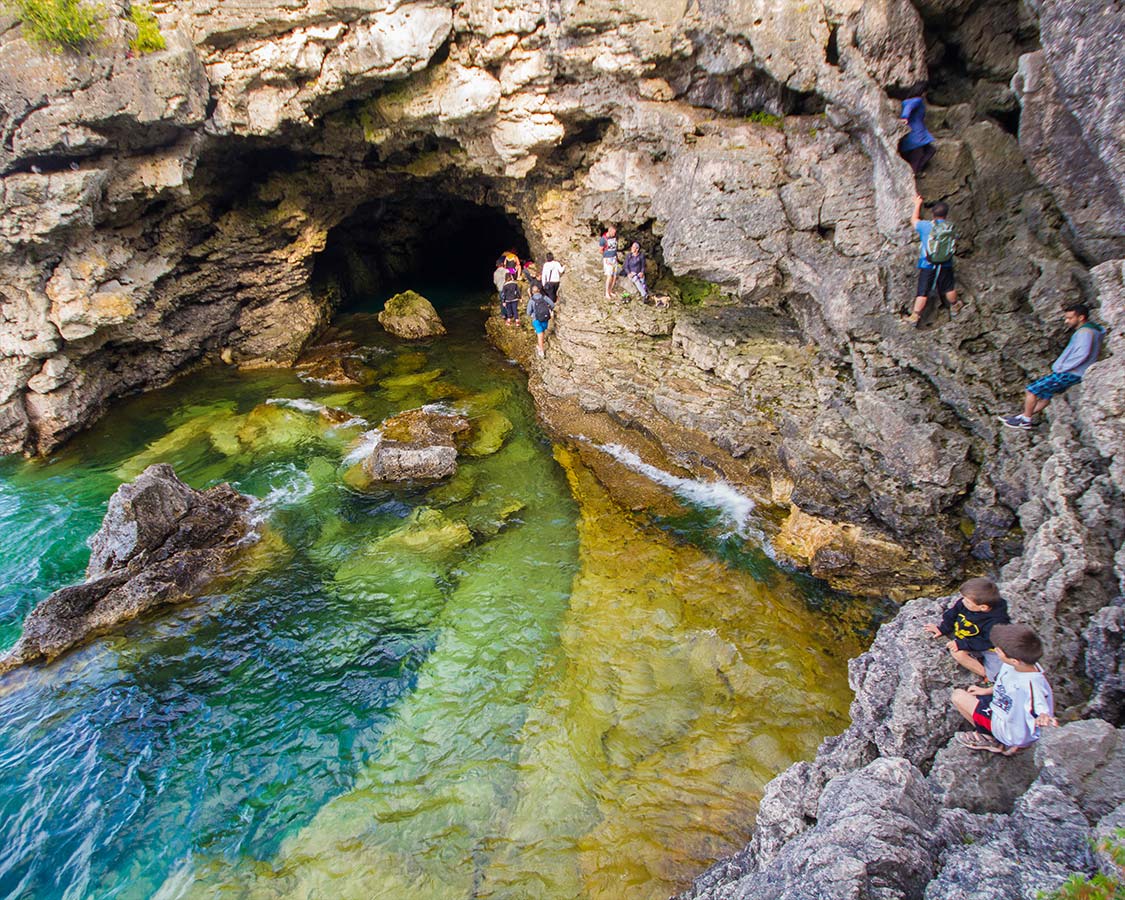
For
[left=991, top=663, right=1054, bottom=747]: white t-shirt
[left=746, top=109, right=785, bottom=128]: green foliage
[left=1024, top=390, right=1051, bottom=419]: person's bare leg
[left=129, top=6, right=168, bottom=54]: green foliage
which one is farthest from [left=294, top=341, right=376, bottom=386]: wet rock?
[left=991, top=663, right=1054, bottom=747]: white t-shirt

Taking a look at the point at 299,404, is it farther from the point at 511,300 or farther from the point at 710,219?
the point at 710,219

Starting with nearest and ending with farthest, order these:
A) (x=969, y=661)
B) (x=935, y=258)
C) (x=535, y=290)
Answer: (x=969, y=661), (x=935, y=258), (x=535, y=290)

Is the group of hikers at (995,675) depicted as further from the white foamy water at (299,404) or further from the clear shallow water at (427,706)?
the white foamy water at (299,404)

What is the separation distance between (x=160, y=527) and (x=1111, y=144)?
16.4 meters

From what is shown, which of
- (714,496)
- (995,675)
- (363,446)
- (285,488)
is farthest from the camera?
(363,446)

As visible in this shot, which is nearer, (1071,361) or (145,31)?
(1071,361)

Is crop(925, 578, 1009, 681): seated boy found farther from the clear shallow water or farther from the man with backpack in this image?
the man with backpack

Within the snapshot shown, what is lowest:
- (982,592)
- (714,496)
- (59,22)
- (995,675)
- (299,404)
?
(299,404)

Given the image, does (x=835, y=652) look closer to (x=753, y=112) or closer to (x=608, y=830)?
(x=608, y=830)

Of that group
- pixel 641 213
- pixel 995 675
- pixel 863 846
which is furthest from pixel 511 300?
pixel 863 846

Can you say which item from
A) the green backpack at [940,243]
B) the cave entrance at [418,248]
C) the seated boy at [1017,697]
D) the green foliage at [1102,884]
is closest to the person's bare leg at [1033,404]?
the green backpack at [940,243]

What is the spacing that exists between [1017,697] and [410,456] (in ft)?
40.9

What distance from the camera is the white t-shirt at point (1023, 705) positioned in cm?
544

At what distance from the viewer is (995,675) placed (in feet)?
20.5
